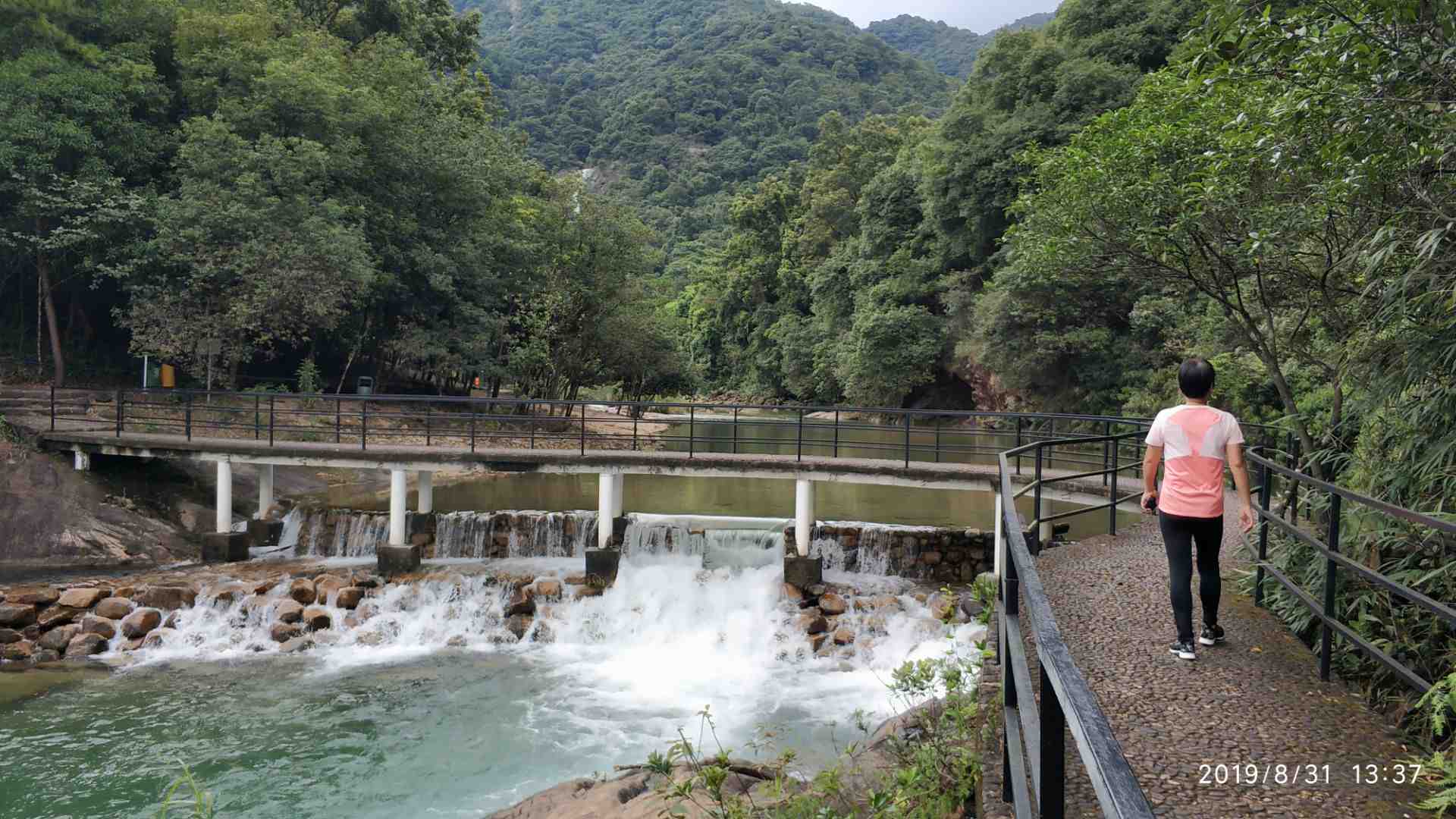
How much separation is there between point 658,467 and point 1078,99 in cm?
2300

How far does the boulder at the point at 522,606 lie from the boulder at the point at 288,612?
293cm

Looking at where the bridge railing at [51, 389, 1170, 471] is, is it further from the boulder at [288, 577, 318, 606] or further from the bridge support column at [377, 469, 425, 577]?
the boulder at [288, 577, 318, 606]

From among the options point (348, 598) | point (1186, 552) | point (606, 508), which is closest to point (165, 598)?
point (348, 598)

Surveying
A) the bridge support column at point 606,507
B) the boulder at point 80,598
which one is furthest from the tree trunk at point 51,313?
the bridge support column at point 606,507

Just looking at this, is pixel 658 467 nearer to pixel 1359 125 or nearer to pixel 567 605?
pixel 567 605

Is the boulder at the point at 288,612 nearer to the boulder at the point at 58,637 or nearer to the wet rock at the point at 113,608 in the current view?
the wet rock at the point at 113,608

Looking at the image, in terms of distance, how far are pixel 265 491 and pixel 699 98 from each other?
357 feet

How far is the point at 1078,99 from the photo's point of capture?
97.8 ft

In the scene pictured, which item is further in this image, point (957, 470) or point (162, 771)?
point (957, 470)

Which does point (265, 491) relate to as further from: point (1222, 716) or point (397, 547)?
point (1222, 716)

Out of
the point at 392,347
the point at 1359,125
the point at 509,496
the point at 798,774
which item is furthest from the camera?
the point at 392,347

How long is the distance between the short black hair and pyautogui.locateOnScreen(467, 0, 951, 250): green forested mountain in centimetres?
8953

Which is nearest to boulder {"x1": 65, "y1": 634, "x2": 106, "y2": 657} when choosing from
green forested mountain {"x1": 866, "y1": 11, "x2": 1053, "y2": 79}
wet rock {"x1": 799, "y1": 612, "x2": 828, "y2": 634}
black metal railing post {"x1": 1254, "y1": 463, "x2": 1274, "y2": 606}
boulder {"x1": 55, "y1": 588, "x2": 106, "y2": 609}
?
boulder {"x1": 55, "y1": 588, "x2": 106, "y2": 609}

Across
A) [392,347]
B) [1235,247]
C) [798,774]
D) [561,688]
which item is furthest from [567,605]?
[392,347]
